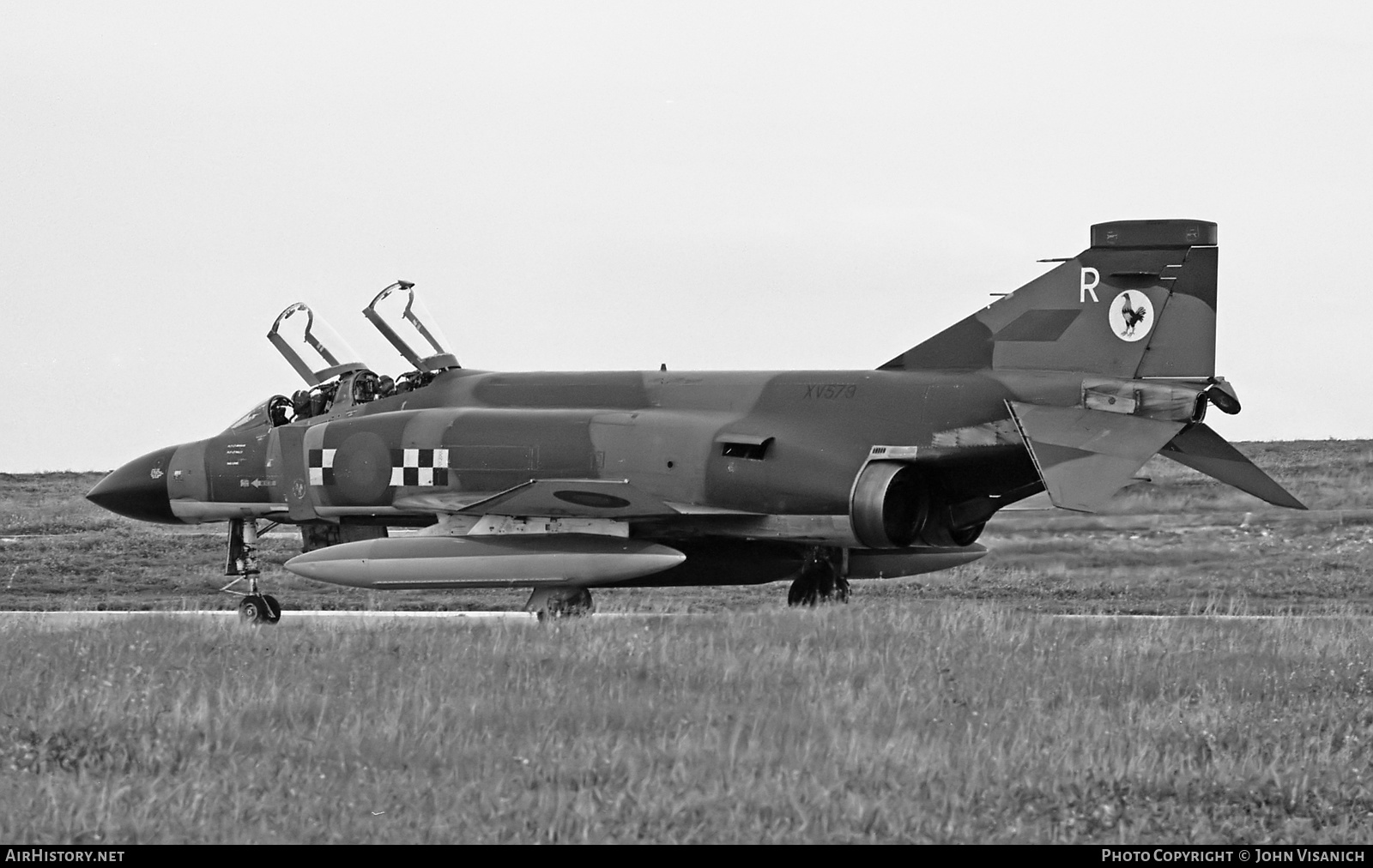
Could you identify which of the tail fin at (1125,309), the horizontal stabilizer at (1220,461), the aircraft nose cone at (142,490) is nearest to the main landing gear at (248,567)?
the aircraft nose cone at (142,490)

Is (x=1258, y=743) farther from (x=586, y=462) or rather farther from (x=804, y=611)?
(x=586, y=462)

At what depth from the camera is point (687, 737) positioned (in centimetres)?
956

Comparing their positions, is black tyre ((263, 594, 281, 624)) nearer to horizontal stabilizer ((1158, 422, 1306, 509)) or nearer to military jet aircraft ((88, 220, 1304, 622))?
military jet aircraft ((88, 220, 1304, 622))

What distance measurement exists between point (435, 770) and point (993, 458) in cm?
905

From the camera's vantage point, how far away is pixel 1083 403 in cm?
1614

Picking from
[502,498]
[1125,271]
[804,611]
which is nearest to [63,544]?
[502,498]

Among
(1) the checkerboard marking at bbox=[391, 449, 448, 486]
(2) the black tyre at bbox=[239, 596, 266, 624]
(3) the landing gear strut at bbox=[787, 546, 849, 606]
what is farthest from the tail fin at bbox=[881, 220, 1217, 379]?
(2) the black tyre at bbox=[239, 596, 266, 624]

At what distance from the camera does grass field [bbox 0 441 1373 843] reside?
8148 millimetres

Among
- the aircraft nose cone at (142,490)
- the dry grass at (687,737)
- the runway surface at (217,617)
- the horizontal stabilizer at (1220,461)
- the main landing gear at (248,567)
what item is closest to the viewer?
the dry grass at (687,737)

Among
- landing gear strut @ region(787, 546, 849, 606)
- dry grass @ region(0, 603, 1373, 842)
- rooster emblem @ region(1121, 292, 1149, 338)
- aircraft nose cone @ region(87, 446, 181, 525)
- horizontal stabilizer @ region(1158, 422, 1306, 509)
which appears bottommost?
dry grass @ region(0, 603, 1373, 842)

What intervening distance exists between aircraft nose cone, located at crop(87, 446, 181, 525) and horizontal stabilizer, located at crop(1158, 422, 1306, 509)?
11778 mm

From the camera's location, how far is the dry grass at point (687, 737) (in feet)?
26.7

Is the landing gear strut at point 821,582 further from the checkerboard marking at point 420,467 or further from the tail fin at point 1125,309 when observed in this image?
the checkerboard marking at point 420,467

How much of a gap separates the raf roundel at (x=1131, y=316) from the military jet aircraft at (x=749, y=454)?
2 cm
